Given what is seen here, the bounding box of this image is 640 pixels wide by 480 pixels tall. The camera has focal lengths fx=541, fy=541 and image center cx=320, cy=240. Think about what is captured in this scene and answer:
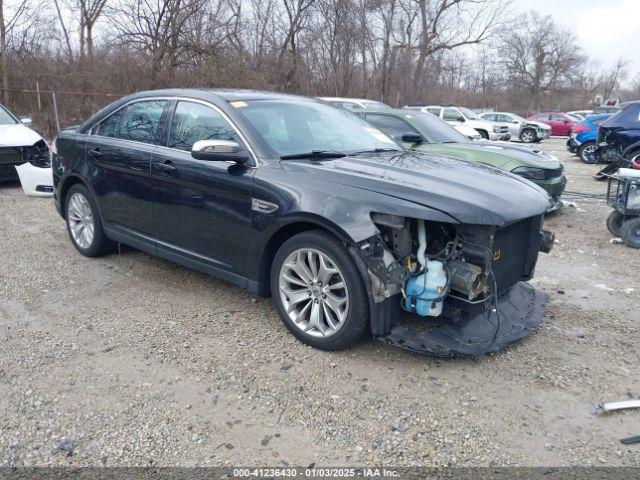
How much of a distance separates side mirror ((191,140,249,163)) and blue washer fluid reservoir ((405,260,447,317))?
1.49 m

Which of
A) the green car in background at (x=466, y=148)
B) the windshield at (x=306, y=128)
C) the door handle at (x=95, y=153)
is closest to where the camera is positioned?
the windshield at (x=306, y=128)

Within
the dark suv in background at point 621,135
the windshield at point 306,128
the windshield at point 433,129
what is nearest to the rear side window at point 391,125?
the windshield at point 433,129

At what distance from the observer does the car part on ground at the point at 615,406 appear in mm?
2980

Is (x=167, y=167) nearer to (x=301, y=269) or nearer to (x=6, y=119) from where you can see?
(x=301, y=269)

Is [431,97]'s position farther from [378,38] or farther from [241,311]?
[241,311]

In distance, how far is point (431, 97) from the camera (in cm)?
3969

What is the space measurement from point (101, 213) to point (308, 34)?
73.6 feet

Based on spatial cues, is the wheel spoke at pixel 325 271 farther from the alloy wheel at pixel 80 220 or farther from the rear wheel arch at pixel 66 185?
the rear wheel arch at pixel 66 185

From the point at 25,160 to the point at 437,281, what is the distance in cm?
830

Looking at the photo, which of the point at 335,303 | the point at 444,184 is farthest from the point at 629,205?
the point at 335,303

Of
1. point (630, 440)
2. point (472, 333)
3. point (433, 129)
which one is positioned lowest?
point (630, 440)

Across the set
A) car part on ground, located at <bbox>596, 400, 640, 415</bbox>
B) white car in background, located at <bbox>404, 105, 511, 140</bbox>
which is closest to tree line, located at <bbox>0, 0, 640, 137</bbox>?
white car in background, located at <bbox>404, 105, 511, 140</bbox>

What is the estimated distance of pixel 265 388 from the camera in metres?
3.18

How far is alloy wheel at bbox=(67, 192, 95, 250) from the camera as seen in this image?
5.45 meters
